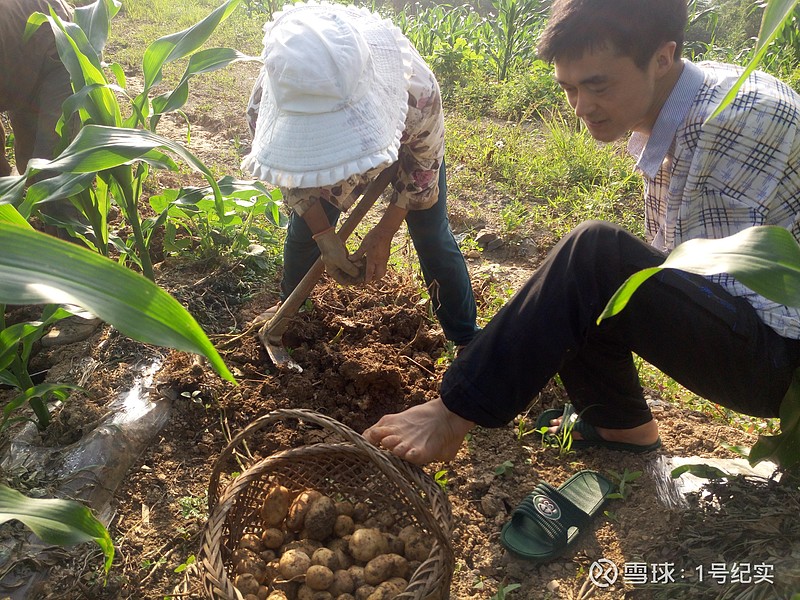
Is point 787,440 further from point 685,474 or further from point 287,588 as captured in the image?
point 287,588

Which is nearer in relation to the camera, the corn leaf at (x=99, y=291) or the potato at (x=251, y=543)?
the corn leaf at (x=99, y=291)

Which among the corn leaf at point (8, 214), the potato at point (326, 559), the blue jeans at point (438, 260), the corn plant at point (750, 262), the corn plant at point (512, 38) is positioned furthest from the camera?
the corn plant at point (512, 38)

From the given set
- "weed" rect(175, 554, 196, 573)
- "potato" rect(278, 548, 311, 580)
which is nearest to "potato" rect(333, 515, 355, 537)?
"potato" rect(278, 548, 311, 580)

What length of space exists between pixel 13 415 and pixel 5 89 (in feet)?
4.50

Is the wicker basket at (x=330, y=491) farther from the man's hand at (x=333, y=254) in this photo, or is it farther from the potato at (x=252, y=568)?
the man's hand at (x=333, y=254)

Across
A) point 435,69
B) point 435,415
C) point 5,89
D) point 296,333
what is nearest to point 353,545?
point 435,415

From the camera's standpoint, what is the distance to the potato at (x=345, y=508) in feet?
5.29

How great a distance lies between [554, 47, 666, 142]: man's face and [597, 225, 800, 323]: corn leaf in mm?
561

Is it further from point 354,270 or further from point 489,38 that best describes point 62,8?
point 489,38

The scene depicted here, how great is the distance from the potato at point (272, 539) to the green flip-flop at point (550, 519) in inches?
21.3

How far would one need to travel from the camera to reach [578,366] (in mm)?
1696

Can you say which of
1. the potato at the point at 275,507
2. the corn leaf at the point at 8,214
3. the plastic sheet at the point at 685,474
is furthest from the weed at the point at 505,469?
the corn leaf at the point at 8,214

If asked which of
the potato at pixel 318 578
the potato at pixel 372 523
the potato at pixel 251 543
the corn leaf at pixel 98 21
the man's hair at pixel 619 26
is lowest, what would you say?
the potato at pixel 251 543

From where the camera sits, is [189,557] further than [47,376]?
No
